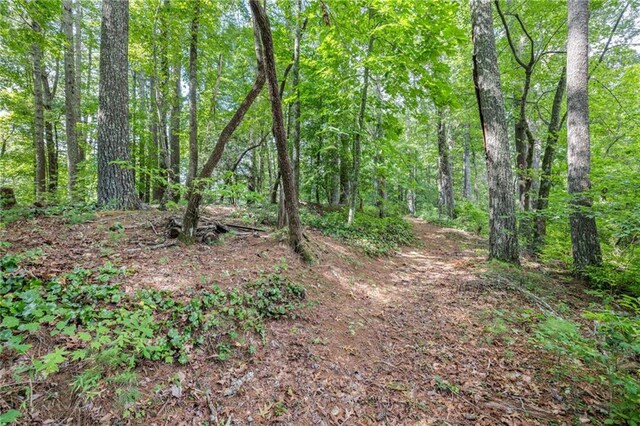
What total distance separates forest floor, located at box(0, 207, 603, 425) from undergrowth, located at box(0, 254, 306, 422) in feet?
0.39

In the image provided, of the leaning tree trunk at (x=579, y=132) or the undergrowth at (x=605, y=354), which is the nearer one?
the undergrowth at (x=605, y=354)

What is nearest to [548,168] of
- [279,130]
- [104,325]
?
[279,130]

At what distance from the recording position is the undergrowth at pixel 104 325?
2.40 metres

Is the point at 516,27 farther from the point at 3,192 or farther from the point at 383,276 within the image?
the point at 3,192

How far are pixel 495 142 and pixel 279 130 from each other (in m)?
4.79

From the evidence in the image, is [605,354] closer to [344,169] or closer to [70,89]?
[344,169]

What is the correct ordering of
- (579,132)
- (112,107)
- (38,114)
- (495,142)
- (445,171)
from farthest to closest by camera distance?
(445,171) → (38,114) → (112,107) → (495,142) → (579,132)

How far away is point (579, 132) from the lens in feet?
20.2

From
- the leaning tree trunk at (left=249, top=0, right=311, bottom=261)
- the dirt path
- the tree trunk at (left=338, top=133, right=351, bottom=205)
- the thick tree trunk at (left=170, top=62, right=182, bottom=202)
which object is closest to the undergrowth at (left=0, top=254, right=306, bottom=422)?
the dirt path

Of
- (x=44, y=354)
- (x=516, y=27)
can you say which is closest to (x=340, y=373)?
(x=44, y=354)

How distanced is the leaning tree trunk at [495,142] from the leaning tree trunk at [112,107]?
8.23 m

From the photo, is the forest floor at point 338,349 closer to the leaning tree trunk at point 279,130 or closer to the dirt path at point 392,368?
the dirt path at point 392,368

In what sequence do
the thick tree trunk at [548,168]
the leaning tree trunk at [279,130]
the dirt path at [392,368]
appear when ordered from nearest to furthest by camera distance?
1. the dirt path at [392,368]
2. the leaning tree trunk at [279,130]
3. the thick tree trunk at [548,168]

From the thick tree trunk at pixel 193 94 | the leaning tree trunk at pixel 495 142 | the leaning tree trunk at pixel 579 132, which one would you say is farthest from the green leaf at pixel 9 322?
the leaning tree trunk at pixel 579 132
